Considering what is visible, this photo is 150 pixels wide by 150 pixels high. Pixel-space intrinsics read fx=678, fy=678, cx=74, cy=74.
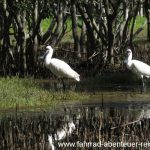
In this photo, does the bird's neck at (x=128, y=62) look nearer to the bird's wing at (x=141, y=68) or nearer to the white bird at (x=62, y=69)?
the bird's wing at (x=141, y=68)

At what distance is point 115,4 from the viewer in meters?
21.9

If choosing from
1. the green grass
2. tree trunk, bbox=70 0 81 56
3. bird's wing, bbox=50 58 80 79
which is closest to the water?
the green grass

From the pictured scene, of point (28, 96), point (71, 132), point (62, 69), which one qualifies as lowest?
point (28, 96)

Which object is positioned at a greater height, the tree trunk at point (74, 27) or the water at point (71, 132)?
the tree trunk at point (74, 27)

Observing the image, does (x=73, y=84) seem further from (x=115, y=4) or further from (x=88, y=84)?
(x=115, y=4)

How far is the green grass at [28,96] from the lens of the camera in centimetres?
1518

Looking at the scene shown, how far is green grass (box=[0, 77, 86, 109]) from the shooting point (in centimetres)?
1518

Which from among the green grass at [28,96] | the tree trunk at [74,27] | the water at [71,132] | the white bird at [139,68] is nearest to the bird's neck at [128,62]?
the white bird at [139,68]

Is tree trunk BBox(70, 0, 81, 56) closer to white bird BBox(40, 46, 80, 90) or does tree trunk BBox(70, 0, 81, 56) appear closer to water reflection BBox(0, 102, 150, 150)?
white bird BBox(40, 46, 80, 90)

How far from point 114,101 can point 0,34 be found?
819 centimetres

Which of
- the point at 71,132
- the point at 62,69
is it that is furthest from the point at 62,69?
the point at 71,132

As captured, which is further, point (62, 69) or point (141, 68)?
point (141, 68)

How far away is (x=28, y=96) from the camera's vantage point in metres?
15.7

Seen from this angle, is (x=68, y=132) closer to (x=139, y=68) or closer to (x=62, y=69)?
(x=62, y=69)
